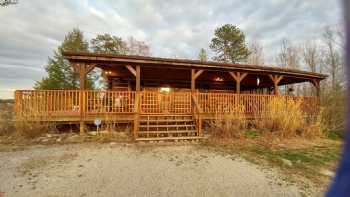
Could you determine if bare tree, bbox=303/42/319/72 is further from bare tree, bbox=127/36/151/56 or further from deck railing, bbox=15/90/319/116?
bare tree, bbox=127/36/151/56

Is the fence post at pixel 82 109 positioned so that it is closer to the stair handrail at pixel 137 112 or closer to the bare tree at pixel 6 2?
the stair handrail at pixel 137 112

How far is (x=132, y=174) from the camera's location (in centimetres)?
414


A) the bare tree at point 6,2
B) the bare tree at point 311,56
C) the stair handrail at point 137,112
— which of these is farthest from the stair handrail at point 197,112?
the bare tree at point 311,56

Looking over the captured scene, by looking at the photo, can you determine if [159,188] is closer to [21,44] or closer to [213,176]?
[213,176]

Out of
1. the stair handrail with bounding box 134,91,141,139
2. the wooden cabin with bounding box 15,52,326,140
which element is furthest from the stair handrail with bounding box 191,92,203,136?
the stair handrail with bounding box 134,91,141,139

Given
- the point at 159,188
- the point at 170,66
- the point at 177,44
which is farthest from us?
the point at 177,44

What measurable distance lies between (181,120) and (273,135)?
3.82 metres

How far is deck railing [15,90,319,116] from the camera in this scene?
7.21 metres

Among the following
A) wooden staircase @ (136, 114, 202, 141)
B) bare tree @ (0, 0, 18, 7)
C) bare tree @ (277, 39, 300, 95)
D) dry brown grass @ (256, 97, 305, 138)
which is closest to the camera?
wooden staircase @ (136, 114, 202, 141)

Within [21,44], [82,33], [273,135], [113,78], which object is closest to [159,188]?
[273,135]

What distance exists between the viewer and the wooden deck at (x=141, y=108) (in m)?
7.16

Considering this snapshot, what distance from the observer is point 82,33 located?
2686cm

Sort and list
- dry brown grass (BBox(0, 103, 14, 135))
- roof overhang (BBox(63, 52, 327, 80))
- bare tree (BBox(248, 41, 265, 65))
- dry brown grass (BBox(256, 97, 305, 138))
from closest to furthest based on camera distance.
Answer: dry brown grass (BBox(0, 103, 14, 135)) → dry brown grass (BBox(256, 97, 305, 138)) → roof overhang (BBox(63, 52, 327, 80)) → bare tree (BBox(248, 41, 265, 65))

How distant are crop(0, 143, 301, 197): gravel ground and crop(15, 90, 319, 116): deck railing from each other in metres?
2.08
